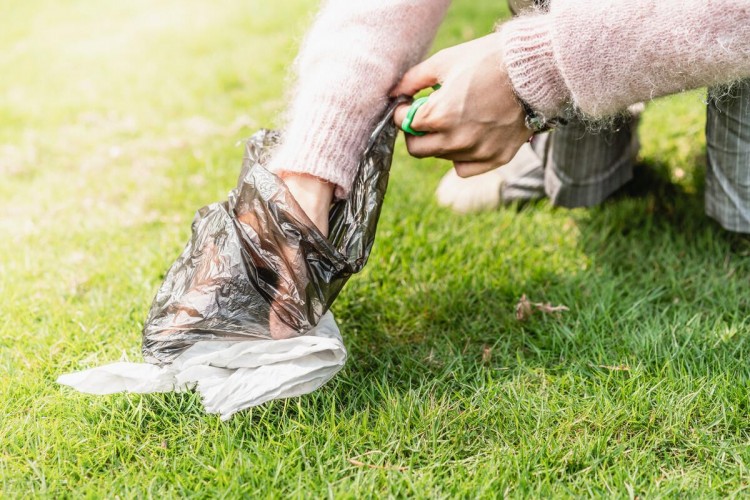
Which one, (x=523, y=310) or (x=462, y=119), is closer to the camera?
(x=462, y=119)

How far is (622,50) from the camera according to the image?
1.29m

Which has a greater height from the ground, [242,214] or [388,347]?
[242,214]

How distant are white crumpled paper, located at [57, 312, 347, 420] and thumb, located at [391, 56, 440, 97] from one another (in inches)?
21.9

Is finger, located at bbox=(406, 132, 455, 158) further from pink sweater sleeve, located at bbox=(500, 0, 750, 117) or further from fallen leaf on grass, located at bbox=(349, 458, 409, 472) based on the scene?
fallen leaf on grass, located at bbox=(349, 458, 409, 472)

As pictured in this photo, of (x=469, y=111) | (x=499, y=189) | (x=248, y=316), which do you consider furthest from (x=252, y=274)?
(x=499, y=189)

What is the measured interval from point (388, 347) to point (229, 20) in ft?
11.2

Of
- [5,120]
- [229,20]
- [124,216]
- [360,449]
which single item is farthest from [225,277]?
[229,20]

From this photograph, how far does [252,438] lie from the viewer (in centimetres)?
129

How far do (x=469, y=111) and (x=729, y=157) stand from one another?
678mm

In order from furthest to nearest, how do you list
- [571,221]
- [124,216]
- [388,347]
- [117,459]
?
1. [124,216]
2. [571,221]
3. [388,347]
4. [117,459]

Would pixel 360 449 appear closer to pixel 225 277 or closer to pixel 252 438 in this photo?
pixel 252 438

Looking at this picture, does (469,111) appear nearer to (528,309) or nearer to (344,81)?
(344,81)

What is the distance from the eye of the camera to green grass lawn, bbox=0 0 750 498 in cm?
121

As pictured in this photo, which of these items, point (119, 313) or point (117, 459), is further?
point (119, 313)
